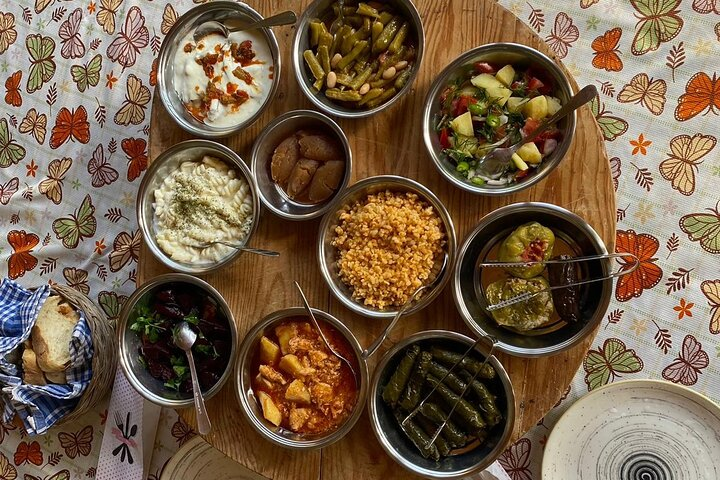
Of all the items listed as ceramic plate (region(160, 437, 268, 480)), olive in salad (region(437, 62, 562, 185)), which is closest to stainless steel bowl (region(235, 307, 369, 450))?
ceramic plate (region(160, 437, 268, 480))

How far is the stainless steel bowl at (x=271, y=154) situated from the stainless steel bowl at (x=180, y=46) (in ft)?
0.37

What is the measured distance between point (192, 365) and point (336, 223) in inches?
35.9

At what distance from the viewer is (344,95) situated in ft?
9.06

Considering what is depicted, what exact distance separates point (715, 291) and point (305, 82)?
2307 mm

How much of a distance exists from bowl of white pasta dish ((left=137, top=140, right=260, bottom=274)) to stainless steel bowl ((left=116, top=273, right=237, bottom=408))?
0.09 metres

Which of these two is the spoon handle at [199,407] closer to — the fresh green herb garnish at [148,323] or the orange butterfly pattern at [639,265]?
the fresh green herb garnish at [148,323]

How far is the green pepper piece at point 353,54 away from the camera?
2.83 meters

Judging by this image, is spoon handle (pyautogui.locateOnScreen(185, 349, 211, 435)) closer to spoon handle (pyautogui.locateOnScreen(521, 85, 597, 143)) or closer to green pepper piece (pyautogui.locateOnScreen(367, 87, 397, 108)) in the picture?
green pepper piece (pyautogui.locateOnScreen(367, 87, 397, 108))

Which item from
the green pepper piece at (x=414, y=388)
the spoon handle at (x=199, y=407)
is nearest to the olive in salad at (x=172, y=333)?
the spoon handle at (x=199, y=407)

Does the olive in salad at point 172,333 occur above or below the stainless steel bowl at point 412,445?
below

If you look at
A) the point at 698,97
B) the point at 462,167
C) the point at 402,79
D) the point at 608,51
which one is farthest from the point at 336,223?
the point at 698,97

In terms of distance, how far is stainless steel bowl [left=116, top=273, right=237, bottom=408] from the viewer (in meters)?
2.70

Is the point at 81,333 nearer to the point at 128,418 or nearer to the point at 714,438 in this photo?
the point at 128,418

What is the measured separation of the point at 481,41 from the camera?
273 centimetres
